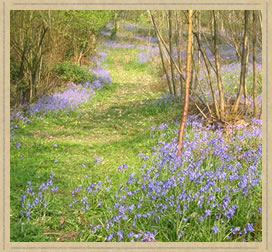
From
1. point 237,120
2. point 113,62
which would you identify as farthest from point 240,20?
point 113,62

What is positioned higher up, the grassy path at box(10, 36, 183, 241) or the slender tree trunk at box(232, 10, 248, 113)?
the slender tree trunk at box(232, 10, 248, 113)

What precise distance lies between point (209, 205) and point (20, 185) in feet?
10.2

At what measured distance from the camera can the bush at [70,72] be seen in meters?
15.1

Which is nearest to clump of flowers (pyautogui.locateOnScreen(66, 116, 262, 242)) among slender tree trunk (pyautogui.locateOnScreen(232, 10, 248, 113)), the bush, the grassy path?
the grassy path

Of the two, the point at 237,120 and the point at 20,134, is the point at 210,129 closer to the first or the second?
the point at 237,120

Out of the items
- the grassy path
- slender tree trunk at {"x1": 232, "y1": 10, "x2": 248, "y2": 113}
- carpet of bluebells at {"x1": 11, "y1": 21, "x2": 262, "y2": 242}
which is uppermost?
slender tree trunk at {"x1": 232, "y1": 10, "x2": 248, "y2": 113}

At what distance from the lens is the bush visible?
15.1 metres

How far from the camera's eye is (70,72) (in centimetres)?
1516

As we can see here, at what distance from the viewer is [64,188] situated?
5941mm

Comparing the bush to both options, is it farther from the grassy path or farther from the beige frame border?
the beige frame border
